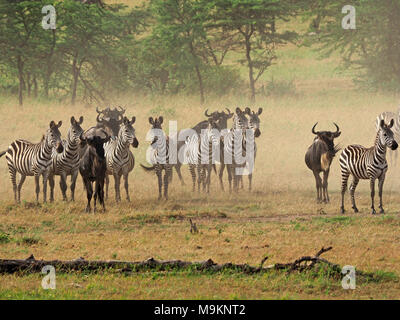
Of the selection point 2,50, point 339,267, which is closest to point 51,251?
point 339,267

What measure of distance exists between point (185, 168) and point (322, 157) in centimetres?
808

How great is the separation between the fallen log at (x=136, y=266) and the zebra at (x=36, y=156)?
721 cm

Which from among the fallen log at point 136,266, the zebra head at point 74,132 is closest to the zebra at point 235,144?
the zebra head at point 74,132

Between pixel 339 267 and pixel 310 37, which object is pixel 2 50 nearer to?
pixel 310 37

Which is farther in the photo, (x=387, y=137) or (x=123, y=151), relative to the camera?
(x=123, y=151)

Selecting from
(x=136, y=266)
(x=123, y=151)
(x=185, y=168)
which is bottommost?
(x=136, y=266)

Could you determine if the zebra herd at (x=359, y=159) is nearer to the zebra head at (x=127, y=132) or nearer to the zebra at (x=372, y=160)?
the zebra at (x=372, y=160)

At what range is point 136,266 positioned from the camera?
Answer: 10.4 metres

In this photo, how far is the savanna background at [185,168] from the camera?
1007cm

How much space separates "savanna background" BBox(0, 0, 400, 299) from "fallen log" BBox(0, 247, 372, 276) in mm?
187

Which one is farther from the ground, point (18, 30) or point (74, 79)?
point (18, 30)

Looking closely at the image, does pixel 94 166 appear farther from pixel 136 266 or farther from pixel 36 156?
pixel 136 266

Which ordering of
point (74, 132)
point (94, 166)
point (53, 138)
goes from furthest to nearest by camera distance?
point (74, 132), point (53, 138), point (94, 166)

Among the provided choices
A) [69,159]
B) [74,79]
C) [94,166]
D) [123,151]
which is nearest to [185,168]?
[123,151]
